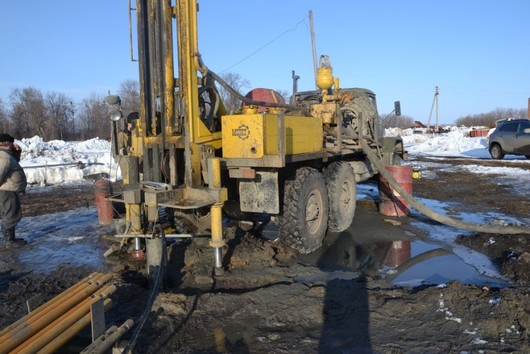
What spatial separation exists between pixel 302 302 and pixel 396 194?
485 cm

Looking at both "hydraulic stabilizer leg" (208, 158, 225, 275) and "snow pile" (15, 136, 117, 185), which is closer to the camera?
"hydraulic stabilizer leg" (208, 158, 225, 275)

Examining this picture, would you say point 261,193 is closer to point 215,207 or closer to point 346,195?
point 215,207

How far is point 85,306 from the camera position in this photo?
277 centimetres

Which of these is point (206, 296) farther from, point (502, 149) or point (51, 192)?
point (502, 149)

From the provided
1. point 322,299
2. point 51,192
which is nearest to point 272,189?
point 322,299

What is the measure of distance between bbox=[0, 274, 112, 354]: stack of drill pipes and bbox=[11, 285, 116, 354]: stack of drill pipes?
3cm

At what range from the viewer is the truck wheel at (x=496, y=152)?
19734 mm

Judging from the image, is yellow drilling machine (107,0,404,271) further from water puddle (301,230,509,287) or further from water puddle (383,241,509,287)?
water puddle (383,241,509,287)

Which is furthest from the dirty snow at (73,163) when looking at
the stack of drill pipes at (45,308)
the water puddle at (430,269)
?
the water puddle at (430,269)

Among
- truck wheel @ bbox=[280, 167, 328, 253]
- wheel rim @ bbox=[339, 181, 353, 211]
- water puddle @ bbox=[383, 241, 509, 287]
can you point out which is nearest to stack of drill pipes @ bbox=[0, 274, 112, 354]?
truck wheel @ bbox=[280, 167, 328, 253]

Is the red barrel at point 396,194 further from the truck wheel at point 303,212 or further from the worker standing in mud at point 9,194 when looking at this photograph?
the worker standing in mud at point 9,194

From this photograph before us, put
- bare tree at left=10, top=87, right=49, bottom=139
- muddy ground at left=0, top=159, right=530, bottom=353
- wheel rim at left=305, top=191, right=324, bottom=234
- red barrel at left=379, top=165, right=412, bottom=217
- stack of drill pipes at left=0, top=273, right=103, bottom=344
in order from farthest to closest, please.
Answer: bare tree at left=10, top=87, right=49, bottom=139
red barrel at left=379, top=165, right=412, bottom=217
wheel rim at left=305, top=191, right=324, bottom=234
muddy ground at left=0, top=159, right=530, bottom=353
stack of drill pipes at left=0, top=273, right=103, bottom=344

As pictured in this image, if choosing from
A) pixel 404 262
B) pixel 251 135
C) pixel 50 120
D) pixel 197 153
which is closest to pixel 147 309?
pixel 197 153

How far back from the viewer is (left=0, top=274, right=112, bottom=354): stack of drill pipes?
2.36m
